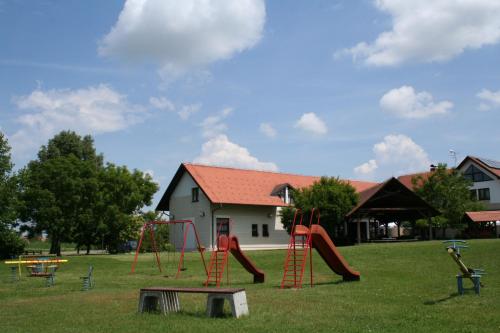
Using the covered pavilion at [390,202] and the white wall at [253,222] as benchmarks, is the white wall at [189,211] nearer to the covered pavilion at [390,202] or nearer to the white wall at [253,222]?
the white wall at [253,222]

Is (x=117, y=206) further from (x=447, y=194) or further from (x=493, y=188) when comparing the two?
(x=493, y=188)

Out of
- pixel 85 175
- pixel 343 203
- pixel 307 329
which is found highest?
pixel 85 175

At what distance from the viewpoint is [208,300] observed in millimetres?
10836

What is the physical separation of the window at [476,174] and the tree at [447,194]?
9.61 meters

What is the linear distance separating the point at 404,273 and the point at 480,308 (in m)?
8.81

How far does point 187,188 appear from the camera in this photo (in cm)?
4150

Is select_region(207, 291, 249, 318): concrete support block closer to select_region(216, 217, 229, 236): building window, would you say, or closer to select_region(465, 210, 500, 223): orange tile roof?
select_region(216, 217, 229, 236): building window

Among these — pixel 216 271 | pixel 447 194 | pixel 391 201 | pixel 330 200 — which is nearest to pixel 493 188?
pixel 447 194

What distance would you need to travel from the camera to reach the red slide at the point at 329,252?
17641mm

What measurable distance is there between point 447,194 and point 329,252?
77.9 ft

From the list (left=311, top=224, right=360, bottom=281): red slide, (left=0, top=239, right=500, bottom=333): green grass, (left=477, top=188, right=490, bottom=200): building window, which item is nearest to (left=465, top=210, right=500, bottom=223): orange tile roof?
(left=477, top=188, right=490, bottom=200): building window

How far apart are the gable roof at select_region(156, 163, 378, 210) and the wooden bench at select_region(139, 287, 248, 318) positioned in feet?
85.8

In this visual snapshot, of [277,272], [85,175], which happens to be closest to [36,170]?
[85,175]

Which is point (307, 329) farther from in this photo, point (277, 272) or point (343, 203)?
point (343, 203)
